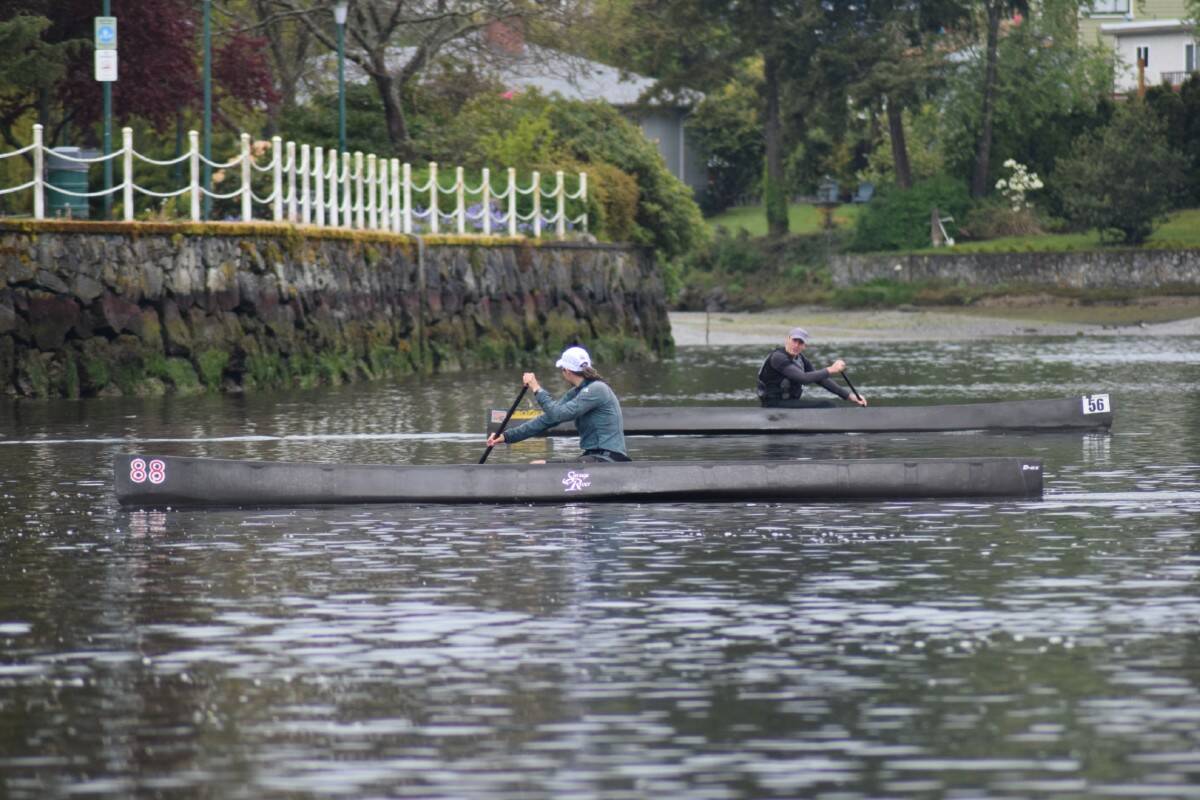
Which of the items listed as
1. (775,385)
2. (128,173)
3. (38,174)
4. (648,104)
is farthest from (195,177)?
(648,104)

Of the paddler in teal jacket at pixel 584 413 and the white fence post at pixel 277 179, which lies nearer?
the paddler in teal jacket at pixel 584 413

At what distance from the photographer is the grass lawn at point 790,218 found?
302ft

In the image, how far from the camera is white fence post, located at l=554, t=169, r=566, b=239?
52.7 meters

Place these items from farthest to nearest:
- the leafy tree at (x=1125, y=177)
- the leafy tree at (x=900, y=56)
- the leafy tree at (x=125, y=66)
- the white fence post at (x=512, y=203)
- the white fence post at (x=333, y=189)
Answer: the leafy tree at (x=900, y=56), the leafy tree at (x=1125, y=177), the white fence post at (x=512, y=203), the leafy tree at (x=125, y=66), the white fence post at (x=333, y=189)

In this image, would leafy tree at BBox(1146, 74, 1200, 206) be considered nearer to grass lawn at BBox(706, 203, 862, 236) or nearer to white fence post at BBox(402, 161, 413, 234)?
grass lawn at BBox(706, 203, 862, 236)

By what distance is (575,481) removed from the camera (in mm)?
20062

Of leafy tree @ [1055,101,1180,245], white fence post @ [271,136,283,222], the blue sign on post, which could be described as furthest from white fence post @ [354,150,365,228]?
leafy tree @ [1055,101,1180,245]

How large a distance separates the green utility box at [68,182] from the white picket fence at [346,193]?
17 centimetres

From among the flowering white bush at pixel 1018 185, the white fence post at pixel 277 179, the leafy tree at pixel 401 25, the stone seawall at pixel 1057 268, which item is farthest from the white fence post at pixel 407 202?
the flowering white bush at pixel 1018 185

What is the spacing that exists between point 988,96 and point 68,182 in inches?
2078

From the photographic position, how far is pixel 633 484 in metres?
20.1

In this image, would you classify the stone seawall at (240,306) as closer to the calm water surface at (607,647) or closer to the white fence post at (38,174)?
the white fence post at (38,174)

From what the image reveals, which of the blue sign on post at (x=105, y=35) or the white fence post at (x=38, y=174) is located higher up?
the blue sign on post at (x=105, y=35)

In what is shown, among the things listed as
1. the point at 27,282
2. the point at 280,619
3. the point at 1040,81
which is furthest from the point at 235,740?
the point at 1040,81
